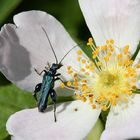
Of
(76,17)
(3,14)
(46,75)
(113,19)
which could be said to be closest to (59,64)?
(46,75)

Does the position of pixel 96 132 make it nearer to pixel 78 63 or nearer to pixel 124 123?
pixel 124 123

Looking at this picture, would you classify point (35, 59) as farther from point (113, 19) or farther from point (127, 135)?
point (127, 135)

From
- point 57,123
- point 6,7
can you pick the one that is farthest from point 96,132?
point 6,7

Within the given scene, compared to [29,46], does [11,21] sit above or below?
below

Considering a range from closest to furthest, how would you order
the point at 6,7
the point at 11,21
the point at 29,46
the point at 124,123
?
the point at 124,123, the point at 29,46, the point at 6,7, the point at 11,21

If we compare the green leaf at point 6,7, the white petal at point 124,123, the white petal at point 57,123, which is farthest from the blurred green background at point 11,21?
the white petal at point 124,123

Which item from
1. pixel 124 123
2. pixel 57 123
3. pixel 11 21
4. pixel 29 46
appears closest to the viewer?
pixel 124 123

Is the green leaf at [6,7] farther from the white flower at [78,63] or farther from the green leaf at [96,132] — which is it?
the green leaf at [96,132]
